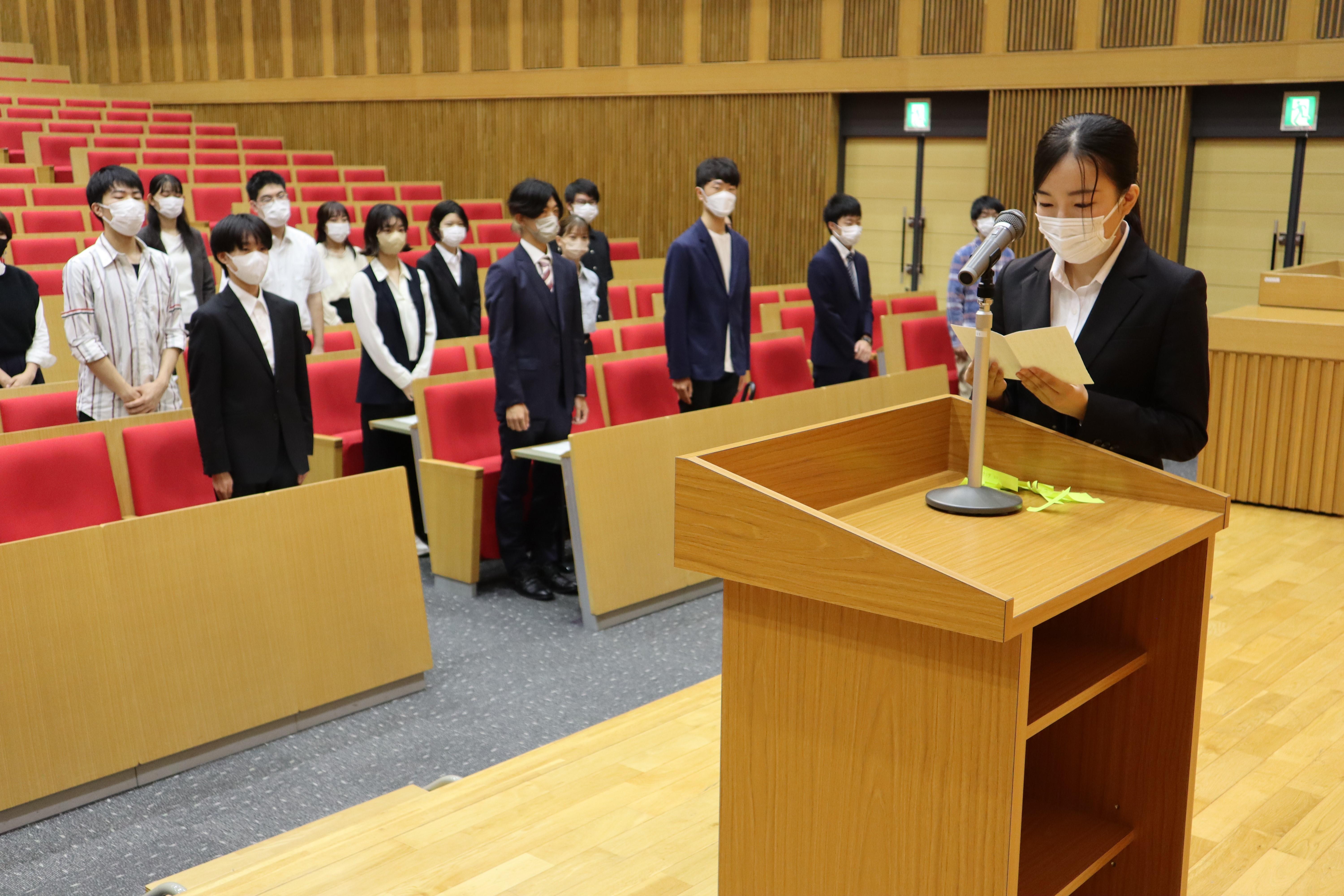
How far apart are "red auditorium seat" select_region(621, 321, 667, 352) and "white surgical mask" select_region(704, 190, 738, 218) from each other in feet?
3.15

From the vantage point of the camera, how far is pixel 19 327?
12.0 feet

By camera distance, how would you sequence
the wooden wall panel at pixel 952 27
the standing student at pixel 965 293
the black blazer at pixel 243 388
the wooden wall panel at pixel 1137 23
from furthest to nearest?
the wooden wall panel at pixel 952 27 < the wooden wall panel at pixel 1137 23 < the standing student at pixel 965 293 < the black blazer at pixel 243 388

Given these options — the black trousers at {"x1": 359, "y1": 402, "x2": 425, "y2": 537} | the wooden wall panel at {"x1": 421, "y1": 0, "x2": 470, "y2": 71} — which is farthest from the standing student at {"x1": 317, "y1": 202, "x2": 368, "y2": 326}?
the wooden wall panel at {"x1": 421, "y1": 0, "x2": 470, "y2": 71}

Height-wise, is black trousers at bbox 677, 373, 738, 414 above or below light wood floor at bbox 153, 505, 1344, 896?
above

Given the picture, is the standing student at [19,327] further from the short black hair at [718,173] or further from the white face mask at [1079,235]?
the white face mask at [1079,235]

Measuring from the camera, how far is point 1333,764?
213 cm

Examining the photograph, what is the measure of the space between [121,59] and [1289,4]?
1008 cm

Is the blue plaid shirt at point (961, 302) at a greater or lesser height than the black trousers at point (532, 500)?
greater

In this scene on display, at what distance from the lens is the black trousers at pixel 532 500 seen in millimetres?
3459

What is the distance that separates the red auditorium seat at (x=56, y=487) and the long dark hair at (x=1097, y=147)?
2162 mm

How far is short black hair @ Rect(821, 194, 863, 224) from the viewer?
4605 millimetres

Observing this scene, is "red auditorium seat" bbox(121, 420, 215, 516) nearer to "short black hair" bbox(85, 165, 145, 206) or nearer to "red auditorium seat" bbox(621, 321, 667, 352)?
"short black hair" bbox(85, 165, 145, 206)

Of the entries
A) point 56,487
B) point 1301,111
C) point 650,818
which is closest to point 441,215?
point 56,487

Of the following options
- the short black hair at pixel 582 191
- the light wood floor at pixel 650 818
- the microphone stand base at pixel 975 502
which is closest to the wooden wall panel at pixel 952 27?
the short black hair at pixel 582 191
